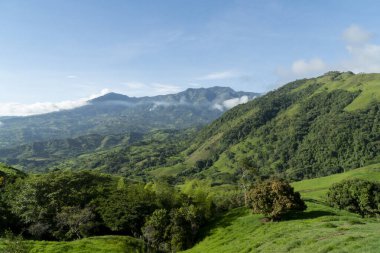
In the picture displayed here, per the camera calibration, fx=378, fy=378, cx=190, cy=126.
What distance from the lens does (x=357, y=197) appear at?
104438 millimetres

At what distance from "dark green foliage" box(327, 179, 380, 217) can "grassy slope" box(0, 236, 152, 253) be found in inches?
2205

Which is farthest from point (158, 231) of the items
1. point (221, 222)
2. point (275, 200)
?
point (275, 200)

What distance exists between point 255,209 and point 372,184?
38.6 metres

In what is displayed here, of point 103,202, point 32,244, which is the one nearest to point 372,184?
point 103,202

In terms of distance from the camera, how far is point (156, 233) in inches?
4055

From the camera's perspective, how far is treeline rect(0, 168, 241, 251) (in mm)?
104312

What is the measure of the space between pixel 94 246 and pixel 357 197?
7104 cm

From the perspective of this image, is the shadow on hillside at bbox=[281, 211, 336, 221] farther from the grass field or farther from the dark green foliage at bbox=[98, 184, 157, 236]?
the dark green foliage at bbox=[98, 184, 157, 236]

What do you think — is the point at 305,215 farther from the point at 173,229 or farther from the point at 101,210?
the point at 101,210

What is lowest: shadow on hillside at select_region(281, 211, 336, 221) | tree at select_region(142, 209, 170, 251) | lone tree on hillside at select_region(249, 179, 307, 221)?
tree at select_region(142, 209, 170, 251)

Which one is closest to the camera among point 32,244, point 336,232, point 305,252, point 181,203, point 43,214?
point 305,252

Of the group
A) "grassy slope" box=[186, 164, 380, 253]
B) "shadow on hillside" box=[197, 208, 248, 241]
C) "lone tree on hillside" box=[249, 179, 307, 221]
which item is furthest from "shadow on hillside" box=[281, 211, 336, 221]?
"shadow on hillside" box=[197, 208, 248, 241]

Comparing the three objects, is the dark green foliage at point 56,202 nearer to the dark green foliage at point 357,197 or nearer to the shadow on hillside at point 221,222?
the shadow on hillside at point 221,222

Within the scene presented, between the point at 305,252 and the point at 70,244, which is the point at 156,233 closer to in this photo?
the point at 70,244
